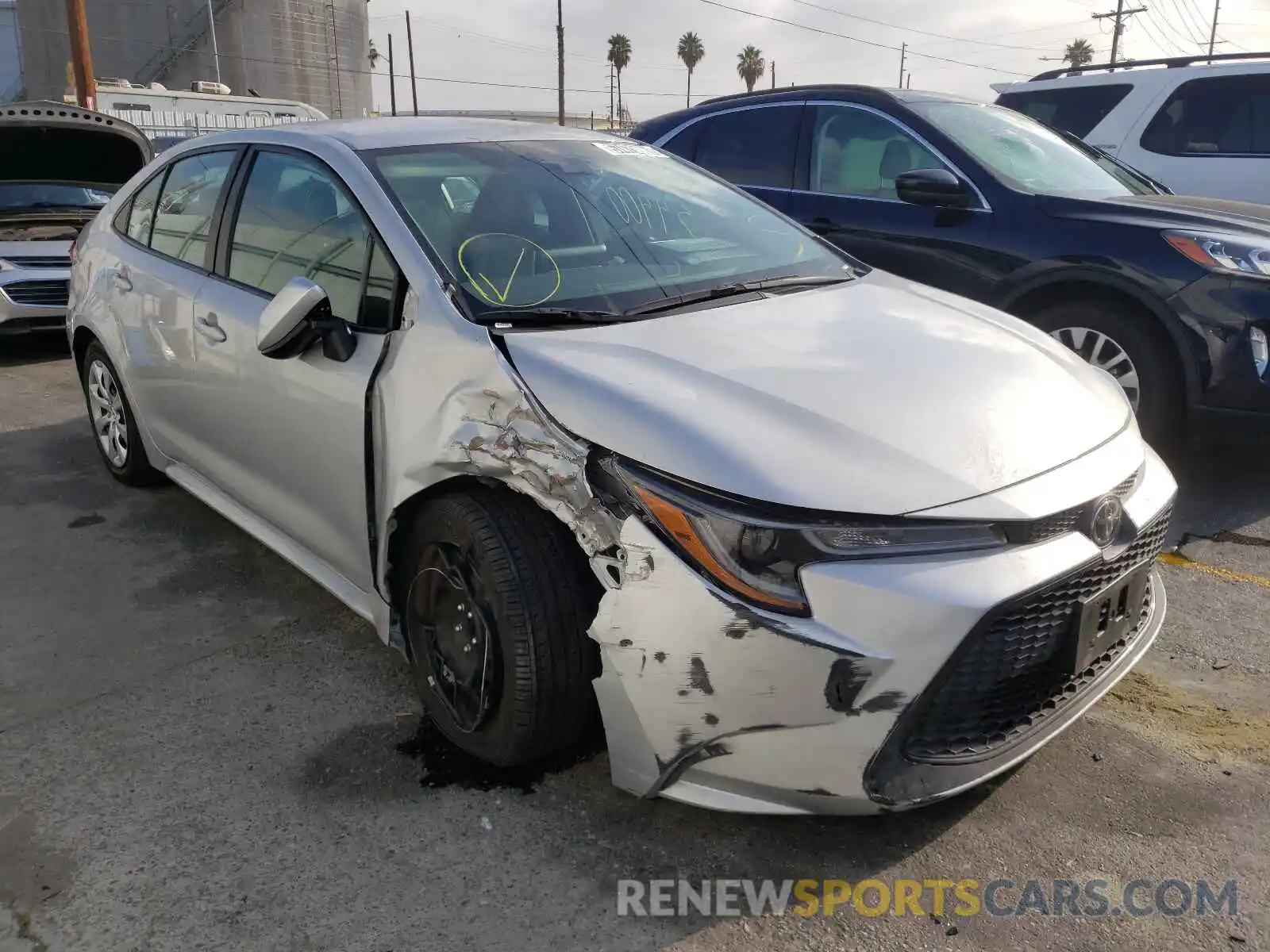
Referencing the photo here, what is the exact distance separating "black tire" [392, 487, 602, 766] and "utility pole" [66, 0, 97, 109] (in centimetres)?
1897

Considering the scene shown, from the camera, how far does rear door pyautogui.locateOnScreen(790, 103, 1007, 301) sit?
4.77m

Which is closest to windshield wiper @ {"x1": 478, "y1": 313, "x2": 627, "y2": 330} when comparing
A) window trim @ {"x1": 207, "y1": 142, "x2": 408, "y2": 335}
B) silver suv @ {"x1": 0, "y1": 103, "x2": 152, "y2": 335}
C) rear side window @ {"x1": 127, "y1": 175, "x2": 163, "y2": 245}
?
window trim @ {"x1": 207, "y1": 142, "x2": 408, "y2": 335}

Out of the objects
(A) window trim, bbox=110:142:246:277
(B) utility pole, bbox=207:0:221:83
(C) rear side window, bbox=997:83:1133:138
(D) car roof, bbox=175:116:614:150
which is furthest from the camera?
(B) utility pole, bbox=207:0:221:83

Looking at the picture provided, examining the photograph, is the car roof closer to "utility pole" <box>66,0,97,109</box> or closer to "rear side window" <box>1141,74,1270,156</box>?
"rear side window" <box>1141,74,1270,156</box>

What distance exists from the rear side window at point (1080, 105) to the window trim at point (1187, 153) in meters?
0.27

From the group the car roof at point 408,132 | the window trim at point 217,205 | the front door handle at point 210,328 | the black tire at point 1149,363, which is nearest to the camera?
the car roof at point 408,132

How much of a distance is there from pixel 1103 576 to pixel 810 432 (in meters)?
0.71

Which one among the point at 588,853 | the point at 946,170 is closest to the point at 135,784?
the point at 588,853

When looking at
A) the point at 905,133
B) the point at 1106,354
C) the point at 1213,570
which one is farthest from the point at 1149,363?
the point at 905,133

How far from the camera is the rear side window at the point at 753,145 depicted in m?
5.50

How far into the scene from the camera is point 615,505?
6.82 ft

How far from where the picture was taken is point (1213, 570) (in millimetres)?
3688

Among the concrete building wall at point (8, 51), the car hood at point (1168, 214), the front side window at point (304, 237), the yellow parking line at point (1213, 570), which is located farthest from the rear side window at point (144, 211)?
the concrete building wall at point (8, 51)

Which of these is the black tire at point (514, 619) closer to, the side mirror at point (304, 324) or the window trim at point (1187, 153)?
the side mirror at point (304, 324)
